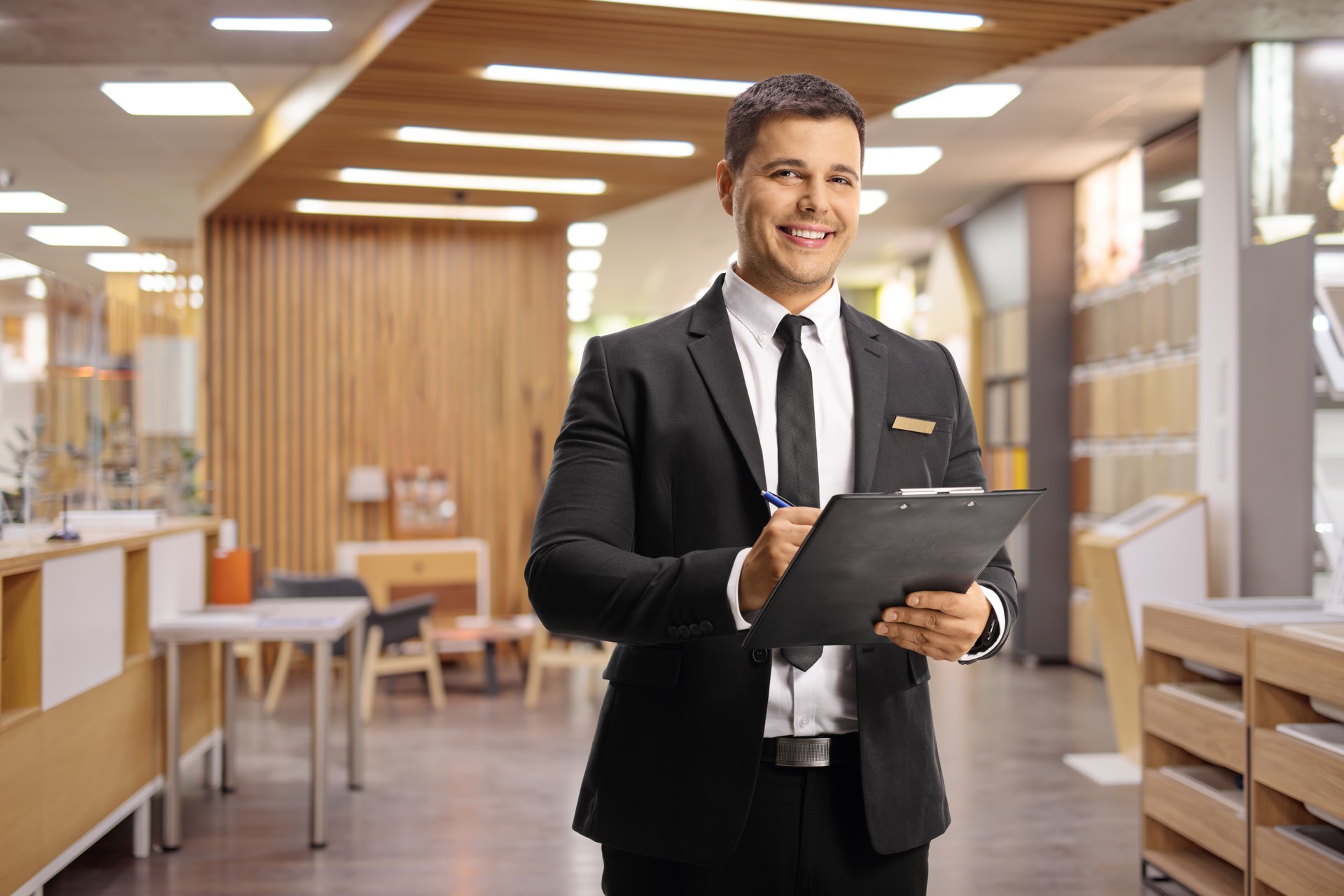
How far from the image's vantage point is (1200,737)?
3.75m

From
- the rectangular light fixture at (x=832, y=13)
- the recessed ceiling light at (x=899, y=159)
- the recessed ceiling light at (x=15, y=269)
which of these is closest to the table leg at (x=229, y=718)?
the recessed ceiling light at (x=15, y=269)

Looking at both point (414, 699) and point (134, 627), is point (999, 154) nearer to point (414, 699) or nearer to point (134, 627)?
point (414, 699)

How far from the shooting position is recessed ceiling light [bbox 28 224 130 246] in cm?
673

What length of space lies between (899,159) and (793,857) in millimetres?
7178

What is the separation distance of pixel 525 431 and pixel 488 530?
85cm

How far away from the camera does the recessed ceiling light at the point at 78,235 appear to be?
22.1 ft

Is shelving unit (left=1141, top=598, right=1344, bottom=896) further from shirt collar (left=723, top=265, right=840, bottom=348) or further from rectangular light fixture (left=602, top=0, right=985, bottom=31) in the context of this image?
shirt collar (left=723, top=265, right=840, bottom=348)

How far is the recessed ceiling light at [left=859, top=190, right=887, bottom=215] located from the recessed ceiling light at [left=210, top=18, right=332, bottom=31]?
4.68 metres

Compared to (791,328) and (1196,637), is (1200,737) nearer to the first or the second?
(1196,637)

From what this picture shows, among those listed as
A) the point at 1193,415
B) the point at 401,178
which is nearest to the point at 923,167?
the point at 1193,415

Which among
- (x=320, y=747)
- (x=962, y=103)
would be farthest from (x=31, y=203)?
(x=962, y=103)

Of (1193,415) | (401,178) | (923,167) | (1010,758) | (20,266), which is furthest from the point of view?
(923,167)

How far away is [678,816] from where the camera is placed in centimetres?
125

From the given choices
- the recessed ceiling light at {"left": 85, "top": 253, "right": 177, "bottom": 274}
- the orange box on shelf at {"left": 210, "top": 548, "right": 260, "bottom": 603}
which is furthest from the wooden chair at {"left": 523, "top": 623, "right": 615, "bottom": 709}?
the recessed ceiling light at {"left": 85, "top": 253, "right": 177, "bottom": 274}
